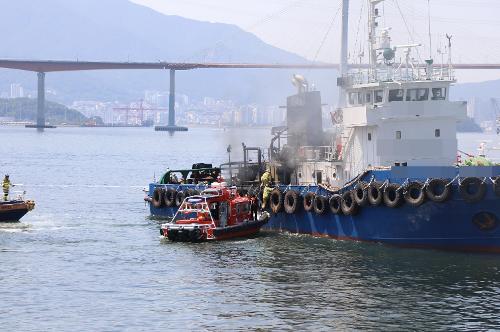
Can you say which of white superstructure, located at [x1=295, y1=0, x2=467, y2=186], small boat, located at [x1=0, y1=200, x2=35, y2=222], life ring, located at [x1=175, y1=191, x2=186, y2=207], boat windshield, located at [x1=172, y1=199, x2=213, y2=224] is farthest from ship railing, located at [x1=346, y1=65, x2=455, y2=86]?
small boat, located at [x1=0, y1=200, x2=35, y2=222]

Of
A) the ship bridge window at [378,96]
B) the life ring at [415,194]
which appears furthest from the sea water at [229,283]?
the ship bridge window at [378,96]

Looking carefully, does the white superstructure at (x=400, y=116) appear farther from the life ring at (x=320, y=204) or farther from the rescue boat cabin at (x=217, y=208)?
the rescue boat cabin at (x=217, y=208)

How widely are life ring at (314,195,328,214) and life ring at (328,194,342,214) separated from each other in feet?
1.24

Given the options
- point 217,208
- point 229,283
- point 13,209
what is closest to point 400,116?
point 217,208

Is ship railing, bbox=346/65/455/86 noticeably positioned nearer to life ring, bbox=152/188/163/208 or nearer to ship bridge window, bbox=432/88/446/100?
ship bridge window, bbox=432/88/446/100

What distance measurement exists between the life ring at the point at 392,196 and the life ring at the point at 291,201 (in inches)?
231

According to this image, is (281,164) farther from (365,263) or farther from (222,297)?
(222,297)

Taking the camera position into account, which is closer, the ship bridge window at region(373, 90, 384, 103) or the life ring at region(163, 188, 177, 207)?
the ship bridge window at region(373, 90, 384, 103)

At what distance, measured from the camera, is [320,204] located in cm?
3994

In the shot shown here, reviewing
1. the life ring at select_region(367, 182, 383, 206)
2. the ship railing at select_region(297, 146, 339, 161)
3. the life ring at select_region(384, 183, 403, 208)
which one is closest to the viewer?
the life ring at select_region(384, 183, 403, 208)

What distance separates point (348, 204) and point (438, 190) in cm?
449

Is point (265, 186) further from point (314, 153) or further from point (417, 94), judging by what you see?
point (417, 94)

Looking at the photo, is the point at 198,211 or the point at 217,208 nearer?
the point at 198,211

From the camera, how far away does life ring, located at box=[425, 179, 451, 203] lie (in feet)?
114
